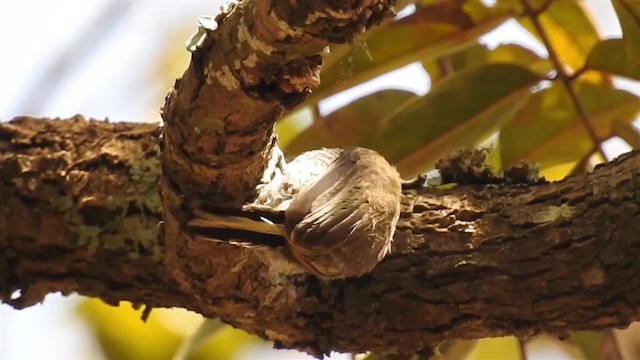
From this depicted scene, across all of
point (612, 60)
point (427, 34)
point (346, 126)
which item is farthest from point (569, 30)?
point (346, 126)

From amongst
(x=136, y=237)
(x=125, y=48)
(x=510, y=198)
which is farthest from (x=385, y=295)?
(x=125, y=48)

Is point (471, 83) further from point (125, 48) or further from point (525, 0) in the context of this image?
point (125, 48)

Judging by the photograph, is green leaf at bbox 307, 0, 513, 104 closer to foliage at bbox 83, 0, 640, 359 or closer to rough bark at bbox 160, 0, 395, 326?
foliage at bbox 83, 0, 640, 359

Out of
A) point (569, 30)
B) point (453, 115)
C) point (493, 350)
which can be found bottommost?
point (493, 350)

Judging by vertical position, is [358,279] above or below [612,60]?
below

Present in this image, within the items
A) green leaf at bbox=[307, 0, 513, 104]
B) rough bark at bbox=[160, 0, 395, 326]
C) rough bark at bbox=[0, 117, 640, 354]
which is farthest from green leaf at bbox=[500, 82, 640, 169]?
rough bark at bbox=[160, 0, 395, 326]

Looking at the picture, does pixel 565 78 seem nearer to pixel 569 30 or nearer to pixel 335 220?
Result: pixel 569 30
